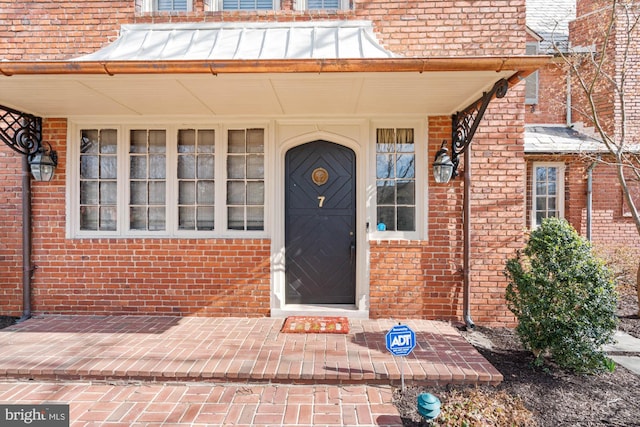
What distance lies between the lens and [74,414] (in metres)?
2.72

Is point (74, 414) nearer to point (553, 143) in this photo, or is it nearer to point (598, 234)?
point (553, 143)

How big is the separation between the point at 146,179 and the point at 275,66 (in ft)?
9.17

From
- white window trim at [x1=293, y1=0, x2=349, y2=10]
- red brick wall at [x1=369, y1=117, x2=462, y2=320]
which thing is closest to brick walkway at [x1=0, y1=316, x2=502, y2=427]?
red brick wall at [x1=369, y1=117, x2=462, y2=320]

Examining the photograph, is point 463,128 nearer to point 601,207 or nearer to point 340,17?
point 340,17

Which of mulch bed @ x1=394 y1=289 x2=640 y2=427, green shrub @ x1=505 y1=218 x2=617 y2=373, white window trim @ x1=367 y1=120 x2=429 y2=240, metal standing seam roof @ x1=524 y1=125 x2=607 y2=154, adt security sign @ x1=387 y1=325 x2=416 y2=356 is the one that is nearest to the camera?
mulch bed @ x1=394 y1=289 x2=640 y2=427

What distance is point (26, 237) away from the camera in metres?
4.61

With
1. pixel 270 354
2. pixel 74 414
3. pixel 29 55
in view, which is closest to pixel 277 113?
pixel 270 354

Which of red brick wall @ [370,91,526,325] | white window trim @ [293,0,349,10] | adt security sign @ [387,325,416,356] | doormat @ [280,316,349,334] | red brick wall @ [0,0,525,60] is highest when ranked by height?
white window trim @ [293,0,349,10]

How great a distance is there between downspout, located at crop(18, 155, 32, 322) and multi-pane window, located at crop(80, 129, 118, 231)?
618mm

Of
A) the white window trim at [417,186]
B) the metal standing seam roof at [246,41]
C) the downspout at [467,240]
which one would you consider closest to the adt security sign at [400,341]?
the white window trim at [417,186]

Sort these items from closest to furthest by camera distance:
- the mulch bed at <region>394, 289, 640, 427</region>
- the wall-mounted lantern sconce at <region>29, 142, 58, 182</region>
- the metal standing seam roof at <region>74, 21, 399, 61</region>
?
the mulch bed at <region>394, 289, 640, 427</region>
the metal standing seam roof at <region>74, 21, 399, 61</region>
the wall-mounted lantern sconce at <region>29, 142, 58, 182</region>

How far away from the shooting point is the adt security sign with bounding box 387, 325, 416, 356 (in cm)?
285

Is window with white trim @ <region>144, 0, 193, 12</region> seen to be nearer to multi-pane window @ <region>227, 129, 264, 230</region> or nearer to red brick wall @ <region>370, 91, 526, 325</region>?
multi-pane window @ <region>227, 129, 264, 230</region>

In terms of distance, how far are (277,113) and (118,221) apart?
2.67 metres
